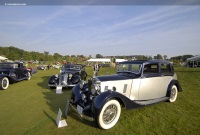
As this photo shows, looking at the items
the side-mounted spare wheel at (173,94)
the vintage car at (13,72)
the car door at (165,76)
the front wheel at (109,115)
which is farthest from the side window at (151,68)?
the vintage car at (13,72)

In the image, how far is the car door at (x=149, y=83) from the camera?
191 inches

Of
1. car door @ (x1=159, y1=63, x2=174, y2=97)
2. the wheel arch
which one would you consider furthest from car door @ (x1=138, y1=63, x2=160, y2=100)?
the wheel arch

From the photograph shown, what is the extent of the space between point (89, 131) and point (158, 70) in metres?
3.50

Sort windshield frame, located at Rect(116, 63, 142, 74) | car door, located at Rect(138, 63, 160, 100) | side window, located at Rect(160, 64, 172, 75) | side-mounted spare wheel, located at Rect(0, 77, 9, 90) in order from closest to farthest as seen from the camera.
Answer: car door, located at Rect(138, 63, 160, 100) → windshield frame, located at Rect(116, 63, 142, 74) → side window, located at Rect(160, 64, 172, 75) → side-mounted spare wheel, located at Rect(0, 77, 9, 90)

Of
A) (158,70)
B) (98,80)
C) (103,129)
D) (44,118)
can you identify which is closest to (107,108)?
(103,129)

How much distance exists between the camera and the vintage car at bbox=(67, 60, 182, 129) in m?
3.76

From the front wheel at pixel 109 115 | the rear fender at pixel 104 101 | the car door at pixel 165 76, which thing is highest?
the car door at pixel 165 76

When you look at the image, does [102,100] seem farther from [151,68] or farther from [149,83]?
[151,68]

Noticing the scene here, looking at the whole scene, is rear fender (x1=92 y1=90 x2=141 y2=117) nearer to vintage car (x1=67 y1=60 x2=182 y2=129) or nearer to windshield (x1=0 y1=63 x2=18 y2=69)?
vintage car (x1=67 y1=60 x2=182 y2=129)

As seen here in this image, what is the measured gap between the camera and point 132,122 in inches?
163

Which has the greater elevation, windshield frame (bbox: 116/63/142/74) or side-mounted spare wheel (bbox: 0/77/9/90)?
windshield frame (bbox: 116/63/142/74)

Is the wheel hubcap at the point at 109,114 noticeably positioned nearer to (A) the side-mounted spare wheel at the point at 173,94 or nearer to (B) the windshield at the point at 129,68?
(B) the windshield at the point at 129,68

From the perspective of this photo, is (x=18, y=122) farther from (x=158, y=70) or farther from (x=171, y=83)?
(x=171, y=83)

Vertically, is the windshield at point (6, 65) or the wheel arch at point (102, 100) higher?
the windshield at point (6, 65)
